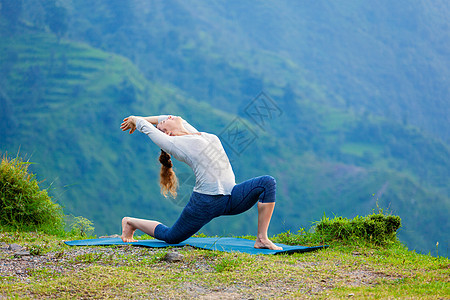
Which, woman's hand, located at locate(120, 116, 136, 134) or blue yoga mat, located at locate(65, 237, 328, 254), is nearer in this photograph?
blue yoga mat, located at locate(65, 237, 328, 254)

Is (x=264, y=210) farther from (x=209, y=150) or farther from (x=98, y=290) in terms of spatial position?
(x=98, y=290)

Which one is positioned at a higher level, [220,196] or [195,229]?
[220,196]

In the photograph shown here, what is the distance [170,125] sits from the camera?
15.0 ft

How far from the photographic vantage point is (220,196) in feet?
14.2

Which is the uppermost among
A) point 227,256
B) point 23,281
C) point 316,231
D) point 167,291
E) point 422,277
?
point 316,231

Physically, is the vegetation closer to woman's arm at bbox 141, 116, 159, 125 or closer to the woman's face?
the woman's face

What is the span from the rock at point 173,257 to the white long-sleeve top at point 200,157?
681 mm

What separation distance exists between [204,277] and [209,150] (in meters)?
1.35

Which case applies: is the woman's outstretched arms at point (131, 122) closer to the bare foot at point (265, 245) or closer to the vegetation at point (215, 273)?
the vegetation at point (215, 273)

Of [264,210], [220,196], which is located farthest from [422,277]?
[220,196]

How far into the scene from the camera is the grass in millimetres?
3021

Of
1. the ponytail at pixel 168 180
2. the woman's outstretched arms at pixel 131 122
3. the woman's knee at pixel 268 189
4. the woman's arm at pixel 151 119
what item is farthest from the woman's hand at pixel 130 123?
the woman's knee at pixel 268 189

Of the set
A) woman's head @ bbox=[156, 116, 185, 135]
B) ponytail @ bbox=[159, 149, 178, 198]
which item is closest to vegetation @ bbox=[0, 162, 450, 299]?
ponytail @ bbox=[159, 149, 178, 198]

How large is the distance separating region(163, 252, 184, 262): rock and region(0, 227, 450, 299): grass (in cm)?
4
